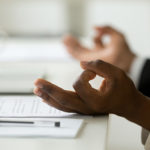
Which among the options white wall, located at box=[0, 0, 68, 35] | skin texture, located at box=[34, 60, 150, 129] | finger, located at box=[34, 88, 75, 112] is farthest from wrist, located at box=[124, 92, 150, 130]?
white wall, located at box=[0, 0, 68, 35]

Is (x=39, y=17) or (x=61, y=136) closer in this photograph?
(x=61, y=136)

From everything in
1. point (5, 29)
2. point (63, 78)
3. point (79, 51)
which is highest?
point (63, 78)

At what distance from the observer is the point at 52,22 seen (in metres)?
2.31

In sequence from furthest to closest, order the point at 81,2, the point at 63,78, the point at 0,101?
the point at 81,2 → the point at 63,78 → the point at 0,101

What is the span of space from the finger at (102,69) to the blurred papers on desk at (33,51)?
0.82 meters

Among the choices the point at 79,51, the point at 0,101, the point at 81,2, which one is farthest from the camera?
the point at 81,2

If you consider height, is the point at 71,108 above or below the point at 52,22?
above

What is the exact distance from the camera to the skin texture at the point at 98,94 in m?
0.71

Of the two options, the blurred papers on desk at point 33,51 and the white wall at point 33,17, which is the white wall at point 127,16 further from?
the blurred papers on desk at point 33,51

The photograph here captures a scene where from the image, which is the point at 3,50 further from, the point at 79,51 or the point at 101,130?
the point at 101,130

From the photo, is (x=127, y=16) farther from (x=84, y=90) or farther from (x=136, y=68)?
(x=84, y=90)

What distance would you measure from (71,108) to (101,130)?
0.08 meters

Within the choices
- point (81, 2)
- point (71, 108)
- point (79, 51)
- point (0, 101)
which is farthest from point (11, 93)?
point (81, 2)

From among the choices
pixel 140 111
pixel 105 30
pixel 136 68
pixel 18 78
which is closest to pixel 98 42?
pixel 105 30
